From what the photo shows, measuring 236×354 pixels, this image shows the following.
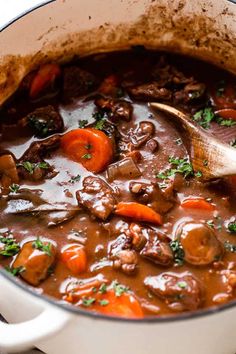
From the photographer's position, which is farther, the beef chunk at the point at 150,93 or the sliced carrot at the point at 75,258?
the beef chunk at the point at 150,93

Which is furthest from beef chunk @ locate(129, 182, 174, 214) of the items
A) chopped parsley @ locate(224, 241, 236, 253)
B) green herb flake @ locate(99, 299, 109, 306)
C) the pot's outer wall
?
the pot's outer wall

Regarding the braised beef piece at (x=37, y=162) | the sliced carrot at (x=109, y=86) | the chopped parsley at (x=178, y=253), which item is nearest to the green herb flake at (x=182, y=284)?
the chopped parsley at (x=178, y=253)

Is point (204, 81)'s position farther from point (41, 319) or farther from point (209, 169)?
point (41, 319)

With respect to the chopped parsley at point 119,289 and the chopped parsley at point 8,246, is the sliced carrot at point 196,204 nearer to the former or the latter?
the chopped parsley at point 119,289

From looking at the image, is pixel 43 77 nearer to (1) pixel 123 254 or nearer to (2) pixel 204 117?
(2) pixel 204 117

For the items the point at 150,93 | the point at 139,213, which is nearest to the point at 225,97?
the point at 150,93

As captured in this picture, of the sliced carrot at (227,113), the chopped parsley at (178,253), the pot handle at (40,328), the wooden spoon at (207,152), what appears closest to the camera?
the pot handle at (40,328)
